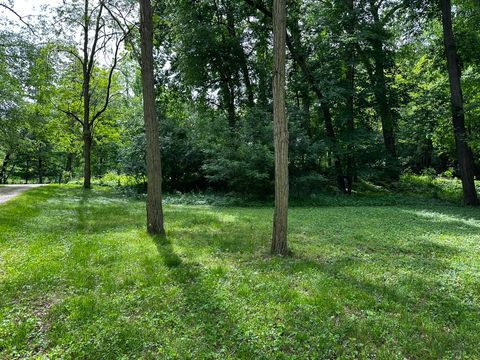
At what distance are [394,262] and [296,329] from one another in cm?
269

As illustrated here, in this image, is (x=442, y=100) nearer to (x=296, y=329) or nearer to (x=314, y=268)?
(x=314, y=268)

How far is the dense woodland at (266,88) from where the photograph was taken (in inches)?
495

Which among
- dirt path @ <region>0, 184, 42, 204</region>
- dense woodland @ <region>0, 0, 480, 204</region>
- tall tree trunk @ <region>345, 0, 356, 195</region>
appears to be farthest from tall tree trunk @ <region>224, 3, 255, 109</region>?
dirt path @ <region>0, 184, 42, 204</region>

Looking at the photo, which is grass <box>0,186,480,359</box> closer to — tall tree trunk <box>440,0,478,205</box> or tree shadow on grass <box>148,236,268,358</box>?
tree shadow on grass <box>148,236,268,358</box>

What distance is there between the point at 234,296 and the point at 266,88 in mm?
15031

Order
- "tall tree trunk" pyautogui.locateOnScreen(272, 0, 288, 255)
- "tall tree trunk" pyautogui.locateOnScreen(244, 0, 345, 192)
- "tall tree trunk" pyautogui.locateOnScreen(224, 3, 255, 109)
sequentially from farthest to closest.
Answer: "tall tree trunk" pyautogui.locateOnScreen(224, 3, 255, 109) < "tall tree trunk" pyautogui.locateOnScreen(244, 0, 345, 192) < "tall tree trunk" pyautogui.locateOnScreen(272, 0, 288, 255)

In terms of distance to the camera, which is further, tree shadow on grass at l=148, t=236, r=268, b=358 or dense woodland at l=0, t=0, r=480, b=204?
dense woodland at l=0, t=0, r=480, b=204

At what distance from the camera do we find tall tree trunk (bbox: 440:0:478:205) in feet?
39.1

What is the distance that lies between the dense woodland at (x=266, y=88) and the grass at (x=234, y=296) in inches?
271

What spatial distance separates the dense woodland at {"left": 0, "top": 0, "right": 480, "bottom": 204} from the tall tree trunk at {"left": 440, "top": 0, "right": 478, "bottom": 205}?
4 centimetres

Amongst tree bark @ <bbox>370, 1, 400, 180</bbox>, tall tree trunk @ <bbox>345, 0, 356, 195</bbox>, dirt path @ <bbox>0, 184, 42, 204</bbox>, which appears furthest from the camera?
tree bark @ <bbox>370, 1, 400, 180</bbox>

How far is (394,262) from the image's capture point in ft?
16.1

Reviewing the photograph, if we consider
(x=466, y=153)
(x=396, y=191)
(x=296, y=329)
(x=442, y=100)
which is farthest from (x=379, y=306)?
(x=396, y=191)

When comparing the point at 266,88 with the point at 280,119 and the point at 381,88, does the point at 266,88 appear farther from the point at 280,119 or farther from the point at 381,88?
the point at 280,119
